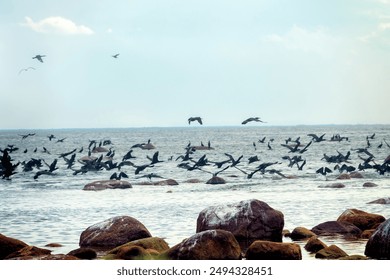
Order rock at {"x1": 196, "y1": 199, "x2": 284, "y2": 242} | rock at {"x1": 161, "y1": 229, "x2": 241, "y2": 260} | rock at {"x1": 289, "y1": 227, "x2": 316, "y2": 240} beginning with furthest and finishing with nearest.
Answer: rock at {"x1": 289, "y1": 227, "x2": 316, "y2": 240}, rock at {"x1": 196, "y1": 199, "x2": 284, "y2": 242}, rock at {"x1": 161, "y1": 229, "x2": 241, "y2": 260}

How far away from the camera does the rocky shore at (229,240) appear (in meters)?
11.5

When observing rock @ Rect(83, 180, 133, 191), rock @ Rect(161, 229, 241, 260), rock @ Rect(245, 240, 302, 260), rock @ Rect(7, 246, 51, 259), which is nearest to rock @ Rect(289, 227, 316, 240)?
rock @ Rect(245, 240, 302, 260)

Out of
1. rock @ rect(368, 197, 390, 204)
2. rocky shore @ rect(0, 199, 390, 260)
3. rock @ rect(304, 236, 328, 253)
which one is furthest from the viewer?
rock @ rect(368, 197, 390, 204)

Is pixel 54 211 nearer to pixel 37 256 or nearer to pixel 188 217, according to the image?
pixel 188 217

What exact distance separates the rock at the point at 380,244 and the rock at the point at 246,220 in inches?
91.0

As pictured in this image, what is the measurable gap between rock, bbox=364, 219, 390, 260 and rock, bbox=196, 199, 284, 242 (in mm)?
2311

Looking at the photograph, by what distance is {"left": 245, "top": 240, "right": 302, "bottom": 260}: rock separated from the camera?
1144cm

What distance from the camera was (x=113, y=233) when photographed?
1341 centimetres

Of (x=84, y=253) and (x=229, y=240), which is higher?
(x=229, y=240)

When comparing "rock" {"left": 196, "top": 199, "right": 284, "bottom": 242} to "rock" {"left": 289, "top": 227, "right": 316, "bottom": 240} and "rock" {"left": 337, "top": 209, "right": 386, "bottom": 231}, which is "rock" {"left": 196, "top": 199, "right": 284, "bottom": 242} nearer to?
"rock" {"left": 289, "top": 227, "right": 316, "bottom": 240}

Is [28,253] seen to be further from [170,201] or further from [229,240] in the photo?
[170,201]

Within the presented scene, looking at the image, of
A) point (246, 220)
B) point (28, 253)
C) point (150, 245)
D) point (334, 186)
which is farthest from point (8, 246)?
point (334, 186)

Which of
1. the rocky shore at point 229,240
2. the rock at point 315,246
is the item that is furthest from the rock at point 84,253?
the rock at point 315,246

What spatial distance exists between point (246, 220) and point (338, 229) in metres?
1.93
